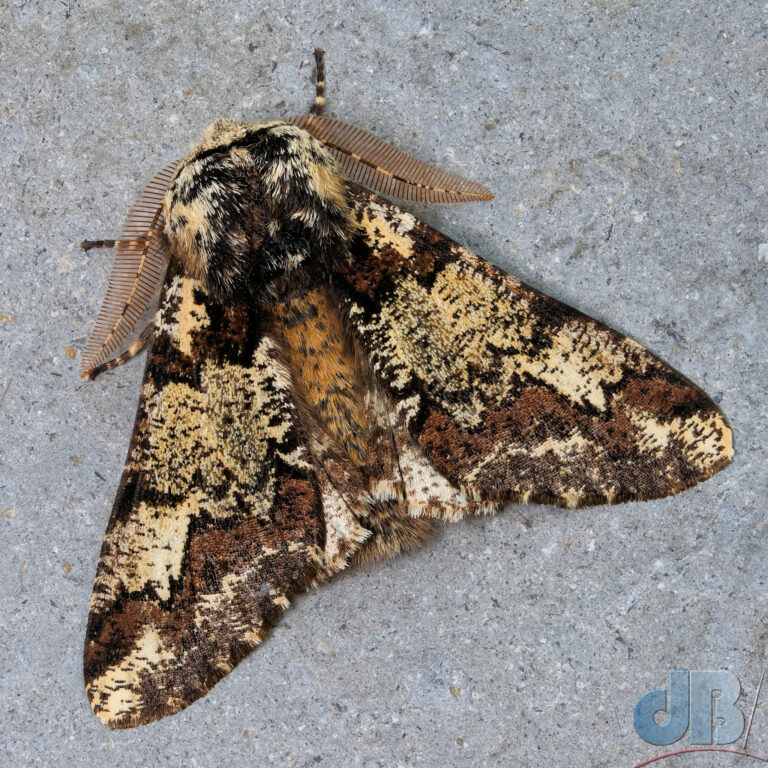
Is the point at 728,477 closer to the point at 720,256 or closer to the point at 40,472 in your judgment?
the point at 720,256

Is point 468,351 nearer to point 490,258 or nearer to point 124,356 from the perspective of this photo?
point 490,258

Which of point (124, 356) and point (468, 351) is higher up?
point (468, 351)

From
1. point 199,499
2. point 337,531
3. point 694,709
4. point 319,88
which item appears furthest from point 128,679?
point 319,88

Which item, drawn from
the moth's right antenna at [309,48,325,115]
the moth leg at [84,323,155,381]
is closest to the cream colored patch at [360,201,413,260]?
the moth's right antenna at [309,48,325,115]

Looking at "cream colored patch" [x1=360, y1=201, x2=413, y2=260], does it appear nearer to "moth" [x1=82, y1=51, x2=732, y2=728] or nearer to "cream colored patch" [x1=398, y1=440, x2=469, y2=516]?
"moth" [x1=82, y1=51, x2=732, y2=728]

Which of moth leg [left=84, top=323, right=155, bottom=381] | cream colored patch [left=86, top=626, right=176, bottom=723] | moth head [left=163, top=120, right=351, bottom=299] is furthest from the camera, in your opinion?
moth leg [left=84, top=323, right=155, bottom=381]

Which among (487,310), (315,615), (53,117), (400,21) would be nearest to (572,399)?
(487,310)

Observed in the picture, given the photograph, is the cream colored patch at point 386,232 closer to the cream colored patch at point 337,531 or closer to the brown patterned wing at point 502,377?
the brown patterned wing at point 502,377
